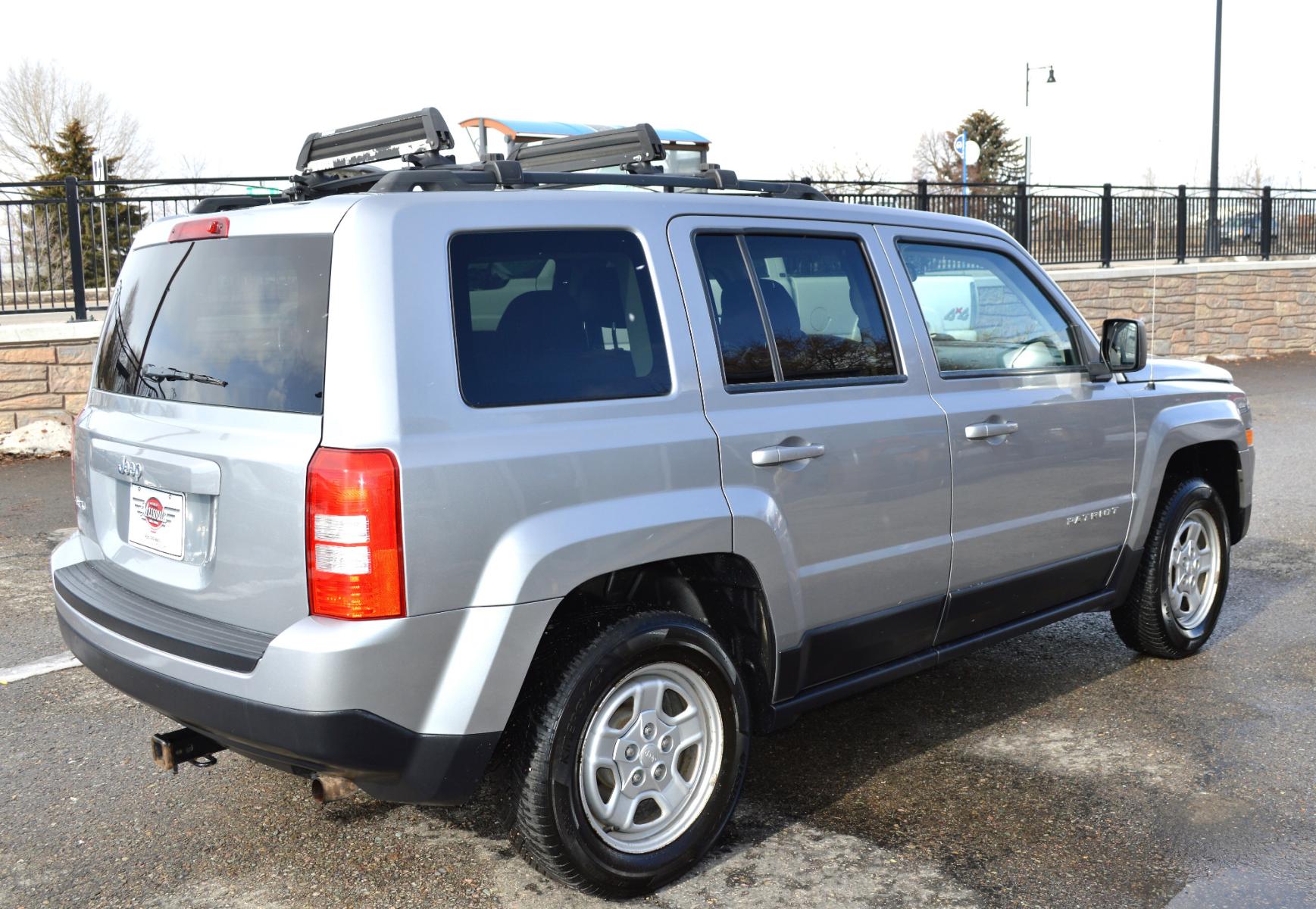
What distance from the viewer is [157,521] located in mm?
3238

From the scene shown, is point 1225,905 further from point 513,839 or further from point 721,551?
point 513,839

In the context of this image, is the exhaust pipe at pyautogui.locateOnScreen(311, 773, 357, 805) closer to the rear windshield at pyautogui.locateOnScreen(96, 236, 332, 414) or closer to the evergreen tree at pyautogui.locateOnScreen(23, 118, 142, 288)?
the rear windshield at pyautogui.locateOnScreen(96, 236, 332, 414)

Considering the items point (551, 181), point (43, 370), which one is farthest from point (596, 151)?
point (43, 370)

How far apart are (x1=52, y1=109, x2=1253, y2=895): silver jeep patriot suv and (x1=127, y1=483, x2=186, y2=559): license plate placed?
0.4 inches

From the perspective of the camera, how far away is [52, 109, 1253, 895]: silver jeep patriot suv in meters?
2.85

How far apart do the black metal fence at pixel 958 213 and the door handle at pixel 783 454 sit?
18.1ft

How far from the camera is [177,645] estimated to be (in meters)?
3.06

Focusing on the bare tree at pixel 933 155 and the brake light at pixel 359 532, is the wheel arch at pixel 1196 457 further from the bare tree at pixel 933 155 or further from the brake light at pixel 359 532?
the bare tree at pixel 933 155

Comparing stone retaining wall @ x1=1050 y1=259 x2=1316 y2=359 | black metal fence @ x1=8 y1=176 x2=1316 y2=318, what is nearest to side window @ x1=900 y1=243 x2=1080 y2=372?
black metal fence @ x1=8 y1=176 x2=1316 y2=318

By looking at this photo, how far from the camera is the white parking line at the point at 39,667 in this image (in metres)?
5.12

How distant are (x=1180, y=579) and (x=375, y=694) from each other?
3828mm

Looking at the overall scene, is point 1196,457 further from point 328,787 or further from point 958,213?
point 958,213

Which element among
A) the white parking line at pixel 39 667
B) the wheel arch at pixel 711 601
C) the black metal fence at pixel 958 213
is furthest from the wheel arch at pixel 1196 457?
the black metal fence at pixel 958 213

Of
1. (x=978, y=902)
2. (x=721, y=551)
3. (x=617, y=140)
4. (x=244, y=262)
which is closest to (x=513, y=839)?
(x=721, y=551)
